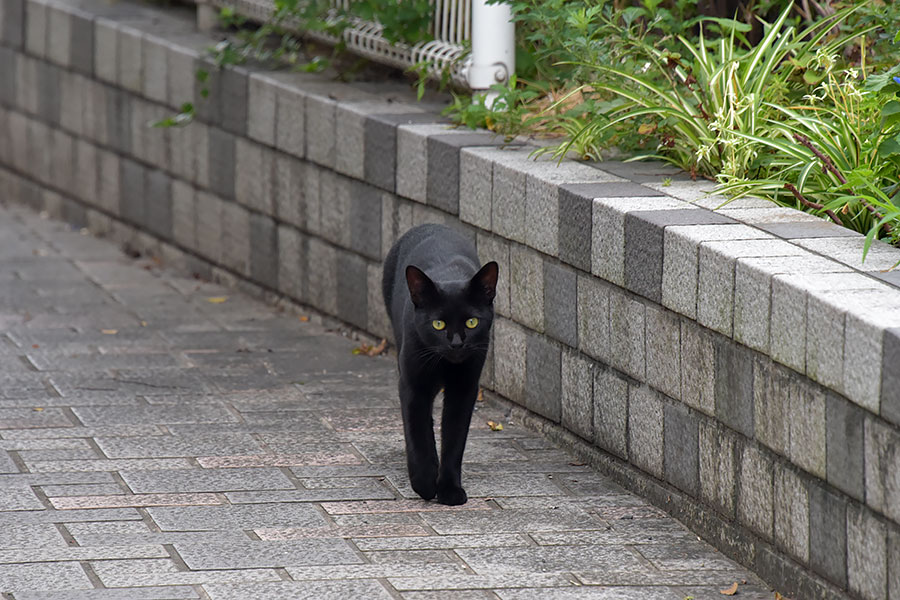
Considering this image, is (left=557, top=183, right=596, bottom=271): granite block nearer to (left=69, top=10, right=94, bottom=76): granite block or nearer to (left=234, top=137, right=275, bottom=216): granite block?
(left=234, top=137, right=275, bottom=216): granite block

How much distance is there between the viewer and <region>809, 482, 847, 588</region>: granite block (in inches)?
146

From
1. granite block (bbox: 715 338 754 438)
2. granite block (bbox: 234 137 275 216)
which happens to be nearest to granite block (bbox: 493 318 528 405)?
granite block (bbox: 715 338 754 438)

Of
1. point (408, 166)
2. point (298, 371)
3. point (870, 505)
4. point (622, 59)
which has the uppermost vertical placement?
point (622, 59)

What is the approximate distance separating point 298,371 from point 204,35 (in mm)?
3177

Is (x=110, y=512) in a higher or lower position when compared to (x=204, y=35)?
lower

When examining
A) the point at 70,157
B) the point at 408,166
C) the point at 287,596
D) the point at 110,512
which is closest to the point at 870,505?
the point at 287,596

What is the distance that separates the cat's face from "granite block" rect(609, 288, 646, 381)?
1.77ft

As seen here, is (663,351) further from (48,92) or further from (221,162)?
(48,92)

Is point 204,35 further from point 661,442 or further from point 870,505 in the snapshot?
point 870,505

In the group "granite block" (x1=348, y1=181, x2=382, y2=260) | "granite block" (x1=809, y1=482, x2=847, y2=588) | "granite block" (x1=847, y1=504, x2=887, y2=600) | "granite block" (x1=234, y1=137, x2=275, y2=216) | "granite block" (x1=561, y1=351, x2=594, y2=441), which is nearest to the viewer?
"granite block" (x1=847, y1=504, x2=887, y2=600)

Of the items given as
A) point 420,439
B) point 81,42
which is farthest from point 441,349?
point 81,42

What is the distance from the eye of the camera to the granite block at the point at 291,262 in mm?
7301

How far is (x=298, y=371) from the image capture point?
6.30m

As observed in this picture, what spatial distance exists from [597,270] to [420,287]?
2.62 feet
